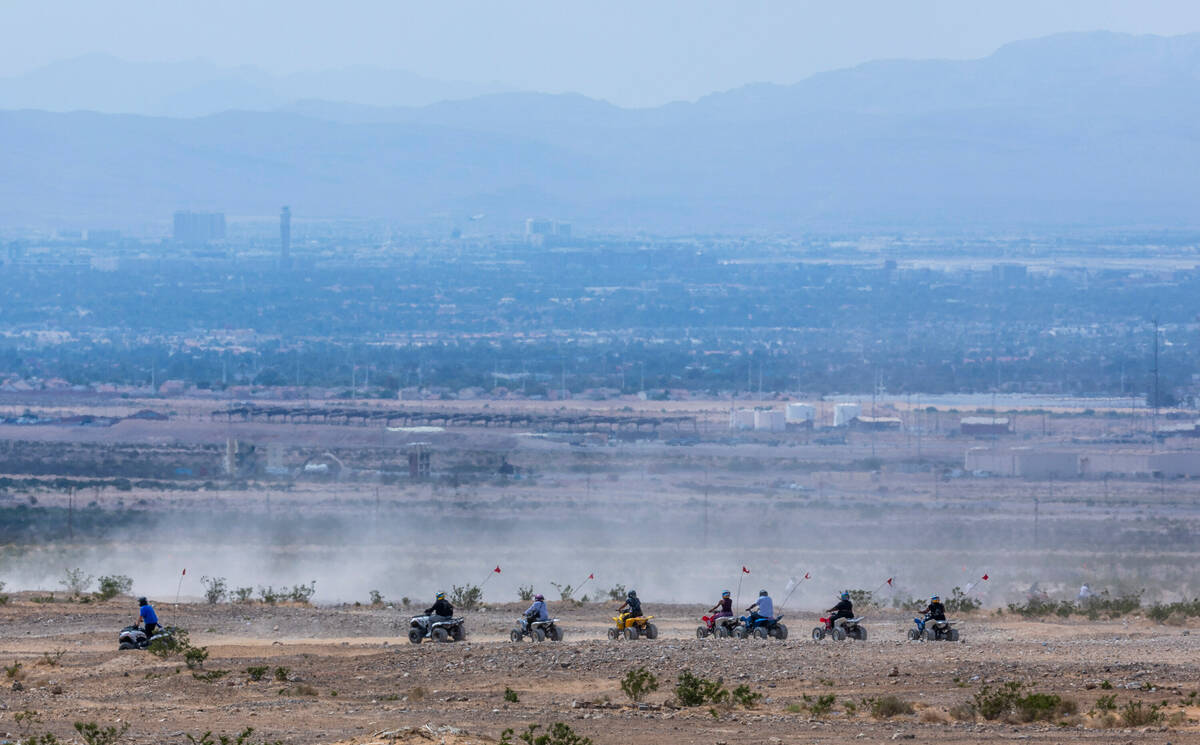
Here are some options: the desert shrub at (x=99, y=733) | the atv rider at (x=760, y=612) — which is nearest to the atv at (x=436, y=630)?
the atv rider at (x=760, y=612)

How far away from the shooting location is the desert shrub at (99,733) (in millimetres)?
14734

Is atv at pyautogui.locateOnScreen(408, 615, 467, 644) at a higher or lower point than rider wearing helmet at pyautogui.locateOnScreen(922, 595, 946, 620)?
lower

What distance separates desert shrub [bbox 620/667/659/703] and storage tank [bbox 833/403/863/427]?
67.3 metres

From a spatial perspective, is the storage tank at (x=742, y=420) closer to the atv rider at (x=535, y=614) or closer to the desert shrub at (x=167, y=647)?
the atv rider at (x=535, y=614)

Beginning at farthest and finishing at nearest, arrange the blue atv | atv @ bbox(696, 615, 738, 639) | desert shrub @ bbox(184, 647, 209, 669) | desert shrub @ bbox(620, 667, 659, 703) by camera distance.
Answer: atv @ bbox(696, 615, 738, 639) < the blue atv < desert shrub @ bbox(184, 647, 209, 669) < desert shrub @ bbox(620, 667, 659, 703)

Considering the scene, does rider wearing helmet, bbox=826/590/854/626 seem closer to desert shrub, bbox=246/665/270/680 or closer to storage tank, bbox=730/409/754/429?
desert shrub, bbox=246/665/270/680

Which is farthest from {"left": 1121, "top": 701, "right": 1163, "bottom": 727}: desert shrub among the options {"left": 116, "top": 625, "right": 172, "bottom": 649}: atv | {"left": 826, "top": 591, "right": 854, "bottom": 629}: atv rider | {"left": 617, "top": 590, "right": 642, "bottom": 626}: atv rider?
{"left": 116, "top": 625, "right": 172, "bottom": 649}: atv

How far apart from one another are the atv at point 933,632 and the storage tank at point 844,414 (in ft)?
204

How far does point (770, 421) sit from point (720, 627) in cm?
6001

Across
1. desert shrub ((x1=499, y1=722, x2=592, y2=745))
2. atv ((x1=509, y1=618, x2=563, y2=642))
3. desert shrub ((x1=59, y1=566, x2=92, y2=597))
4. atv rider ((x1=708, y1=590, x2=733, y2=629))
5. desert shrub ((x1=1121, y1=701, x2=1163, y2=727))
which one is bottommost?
desert shrub ((x1=59, y1=566, x2=92, y2=597))

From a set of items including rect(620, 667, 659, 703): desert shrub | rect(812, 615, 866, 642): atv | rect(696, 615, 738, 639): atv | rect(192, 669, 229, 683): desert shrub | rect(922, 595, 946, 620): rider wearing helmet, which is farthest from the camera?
rect(696, 615, 738, 639): atv

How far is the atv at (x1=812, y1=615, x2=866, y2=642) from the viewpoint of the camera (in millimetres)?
23094

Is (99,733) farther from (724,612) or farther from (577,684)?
(724,612)

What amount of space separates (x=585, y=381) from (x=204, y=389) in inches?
947
